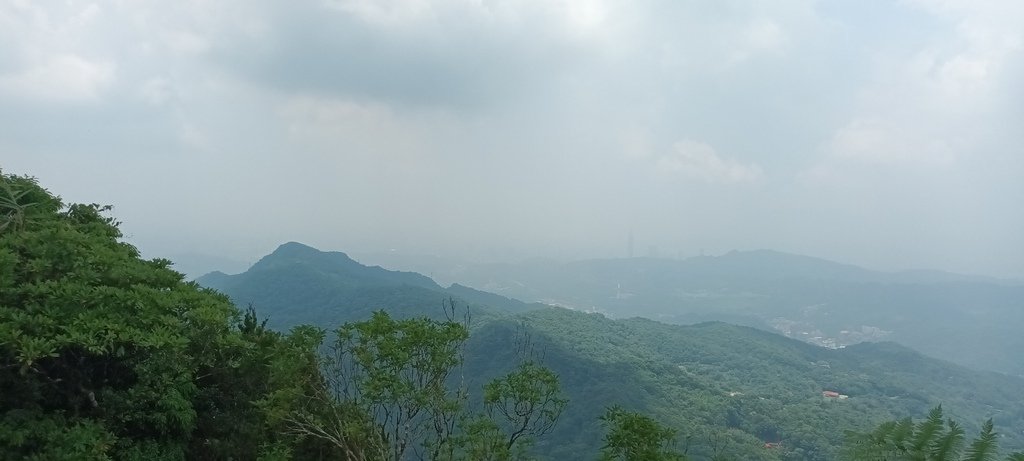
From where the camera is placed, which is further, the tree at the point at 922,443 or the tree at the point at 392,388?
the tree at the point at 922,443

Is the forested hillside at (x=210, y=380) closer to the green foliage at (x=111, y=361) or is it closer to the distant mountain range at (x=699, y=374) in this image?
the green foliage at (x=111, y=361)

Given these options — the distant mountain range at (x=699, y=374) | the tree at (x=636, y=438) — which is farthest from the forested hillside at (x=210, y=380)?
the distant mountain range at (x=699, y=374)

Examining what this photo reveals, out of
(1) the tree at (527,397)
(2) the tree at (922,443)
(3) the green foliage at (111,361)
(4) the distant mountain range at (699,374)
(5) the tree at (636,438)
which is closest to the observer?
A: (3) the green foliage at (111,361)

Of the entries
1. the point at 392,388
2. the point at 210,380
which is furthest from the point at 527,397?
the point at 210,380

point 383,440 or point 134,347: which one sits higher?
point 134,347

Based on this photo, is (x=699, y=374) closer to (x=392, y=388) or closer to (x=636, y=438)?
(x=636, y=438)

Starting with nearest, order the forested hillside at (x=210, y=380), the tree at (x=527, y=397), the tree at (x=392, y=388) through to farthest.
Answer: the forested hillside at (x=210, y=380) < the tree at (x=392, y=388) < the tree at (x=527, y=397)

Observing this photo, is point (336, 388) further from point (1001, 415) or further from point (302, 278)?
point (302, 278)

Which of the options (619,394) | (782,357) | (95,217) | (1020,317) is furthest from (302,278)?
(1020,317)
